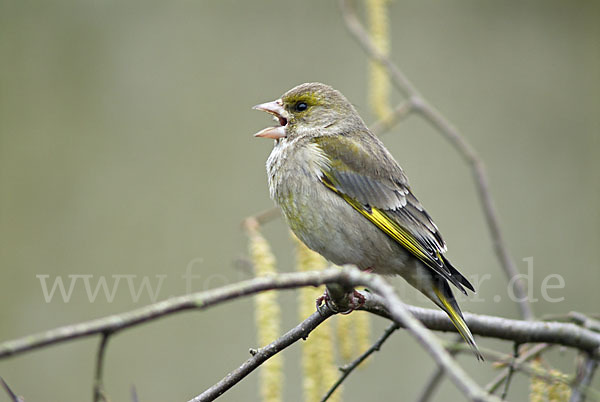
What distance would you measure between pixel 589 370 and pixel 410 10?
4.38m

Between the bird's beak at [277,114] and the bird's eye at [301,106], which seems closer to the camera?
the bird's beak at [277,114]

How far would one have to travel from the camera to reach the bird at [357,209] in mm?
3090

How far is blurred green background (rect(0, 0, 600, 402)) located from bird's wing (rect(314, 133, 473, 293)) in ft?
6.95

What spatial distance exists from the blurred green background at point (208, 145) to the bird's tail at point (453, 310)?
2487 mm

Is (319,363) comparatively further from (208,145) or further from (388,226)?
(208,145)

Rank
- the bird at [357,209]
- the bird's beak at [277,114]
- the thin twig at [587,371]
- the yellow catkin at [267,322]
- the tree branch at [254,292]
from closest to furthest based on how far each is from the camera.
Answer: the tree branch at [254,292] < the thin twig at [587,371] < the yellow catkin at [267,322] < the bird at [357,209] < the bird's beak at [277,114]

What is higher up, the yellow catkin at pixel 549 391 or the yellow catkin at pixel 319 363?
the yellow catkin at pixel 319 363

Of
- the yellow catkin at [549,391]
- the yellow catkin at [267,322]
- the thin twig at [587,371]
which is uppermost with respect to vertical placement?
the yellow catkin at [267,322]

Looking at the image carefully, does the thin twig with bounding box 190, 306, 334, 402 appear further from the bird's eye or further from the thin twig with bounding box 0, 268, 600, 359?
the bird's eye

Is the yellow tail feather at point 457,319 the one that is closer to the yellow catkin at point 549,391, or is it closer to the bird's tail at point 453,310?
the bird's tail at point 453,310

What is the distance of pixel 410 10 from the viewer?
247 inches

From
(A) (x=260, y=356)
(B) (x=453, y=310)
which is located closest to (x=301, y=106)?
(B) (x=453, y=310)

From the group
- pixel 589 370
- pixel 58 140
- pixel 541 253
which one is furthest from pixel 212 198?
pixel 589 370

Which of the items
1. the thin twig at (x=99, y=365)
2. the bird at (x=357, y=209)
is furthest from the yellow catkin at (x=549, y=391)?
the thin twig at (x=99, y=365)
